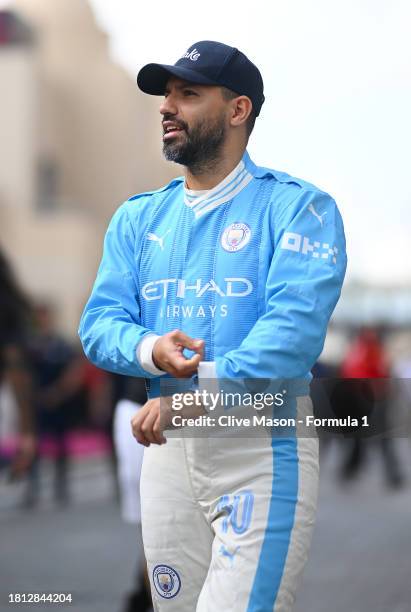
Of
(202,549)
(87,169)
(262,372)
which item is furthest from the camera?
(87,169)

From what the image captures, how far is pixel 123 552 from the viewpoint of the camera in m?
8.06

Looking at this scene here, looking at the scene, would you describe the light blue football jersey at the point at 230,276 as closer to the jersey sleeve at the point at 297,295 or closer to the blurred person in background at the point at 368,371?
the jersey sleeve at the point at 297,295

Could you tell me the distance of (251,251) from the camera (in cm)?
307

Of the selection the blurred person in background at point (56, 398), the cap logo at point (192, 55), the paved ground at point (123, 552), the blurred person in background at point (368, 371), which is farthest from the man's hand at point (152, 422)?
the blurred person in background at point (368, 371)

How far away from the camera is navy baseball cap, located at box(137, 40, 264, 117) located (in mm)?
3123

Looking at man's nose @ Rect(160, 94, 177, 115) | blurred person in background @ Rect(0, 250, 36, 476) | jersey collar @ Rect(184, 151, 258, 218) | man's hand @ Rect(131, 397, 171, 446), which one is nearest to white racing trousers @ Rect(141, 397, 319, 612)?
man's hand @ Rect(131, 397, 171, 446)

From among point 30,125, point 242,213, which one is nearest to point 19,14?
point 30,125

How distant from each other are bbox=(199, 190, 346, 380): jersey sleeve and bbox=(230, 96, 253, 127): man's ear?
29cm

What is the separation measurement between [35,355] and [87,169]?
2201 cm

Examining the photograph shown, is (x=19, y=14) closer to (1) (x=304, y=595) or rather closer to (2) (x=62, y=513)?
(2) (x=62, y=513)

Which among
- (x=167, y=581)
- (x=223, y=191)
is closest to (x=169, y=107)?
(x=223, y=191)

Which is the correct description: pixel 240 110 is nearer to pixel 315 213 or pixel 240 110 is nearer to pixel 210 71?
pixel 210 71

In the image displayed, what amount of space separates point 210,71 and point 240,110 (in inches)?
5.7

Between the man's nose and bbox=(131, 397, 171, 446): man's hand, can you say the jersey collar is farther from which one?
bbox=(131, 397, 171, 446): man's hand
